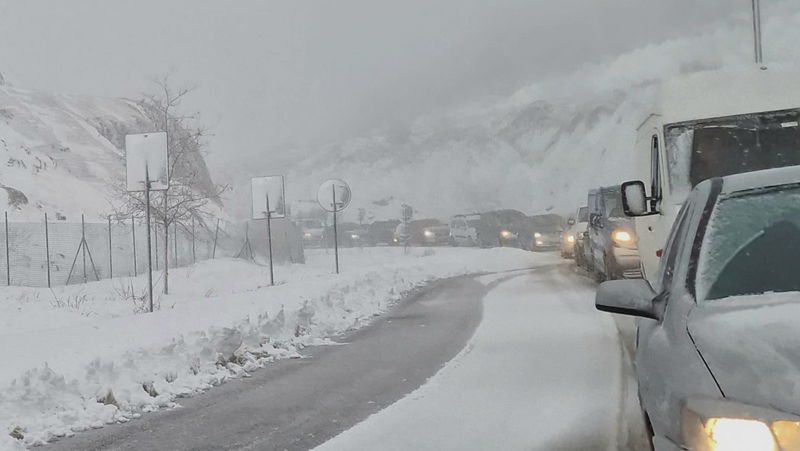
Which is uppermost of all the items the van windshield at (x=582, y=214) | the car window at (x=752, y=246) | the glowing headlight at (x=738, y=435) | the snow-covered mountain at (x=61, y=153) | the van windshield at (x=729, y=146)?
the snow-covered mountain at (x=61, y=153)

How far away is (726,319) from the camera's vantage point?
114 inches

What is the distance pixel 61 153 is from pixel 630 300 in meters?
50.7

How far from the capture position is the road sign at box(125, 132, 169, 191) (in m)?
13.8

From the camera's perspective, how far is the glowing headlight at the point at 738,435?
2.45 metres

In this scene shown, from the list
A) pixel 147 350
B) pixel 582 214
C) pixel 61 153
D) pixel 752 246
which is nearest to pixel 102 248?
pixel 582 214

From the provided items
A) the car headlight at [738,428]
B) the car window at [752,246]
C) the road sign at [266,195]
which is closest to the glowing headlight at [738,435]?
the car headlight at [738,428]

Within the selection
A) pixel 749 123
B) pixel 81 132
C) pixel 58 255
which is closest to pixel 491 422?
pixel 749 123

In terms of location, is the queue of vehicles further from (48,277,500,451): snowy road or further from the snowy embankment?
the snowy embankment

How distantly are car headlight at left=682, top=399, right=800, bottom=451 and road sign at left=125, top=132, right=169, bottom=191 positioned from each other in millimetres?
12329

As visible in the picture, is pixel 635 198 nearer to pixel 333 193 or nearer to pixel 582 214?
pixel 333 193

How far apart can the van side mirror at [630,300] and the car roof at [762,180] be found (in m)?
0.62

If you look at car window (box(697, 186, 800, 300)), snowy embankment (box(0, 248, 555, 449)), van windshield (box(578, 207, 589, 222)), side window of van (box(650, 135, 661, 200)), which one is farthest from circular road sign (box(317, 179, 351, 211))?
car window (box(697, 186, 800, 300))

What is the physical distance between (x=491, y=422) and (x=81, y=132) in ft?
174

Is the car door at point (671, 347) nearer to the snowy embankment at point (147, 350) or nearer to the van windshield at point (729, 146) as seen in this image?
the snowy embankment at point (147, 350)
